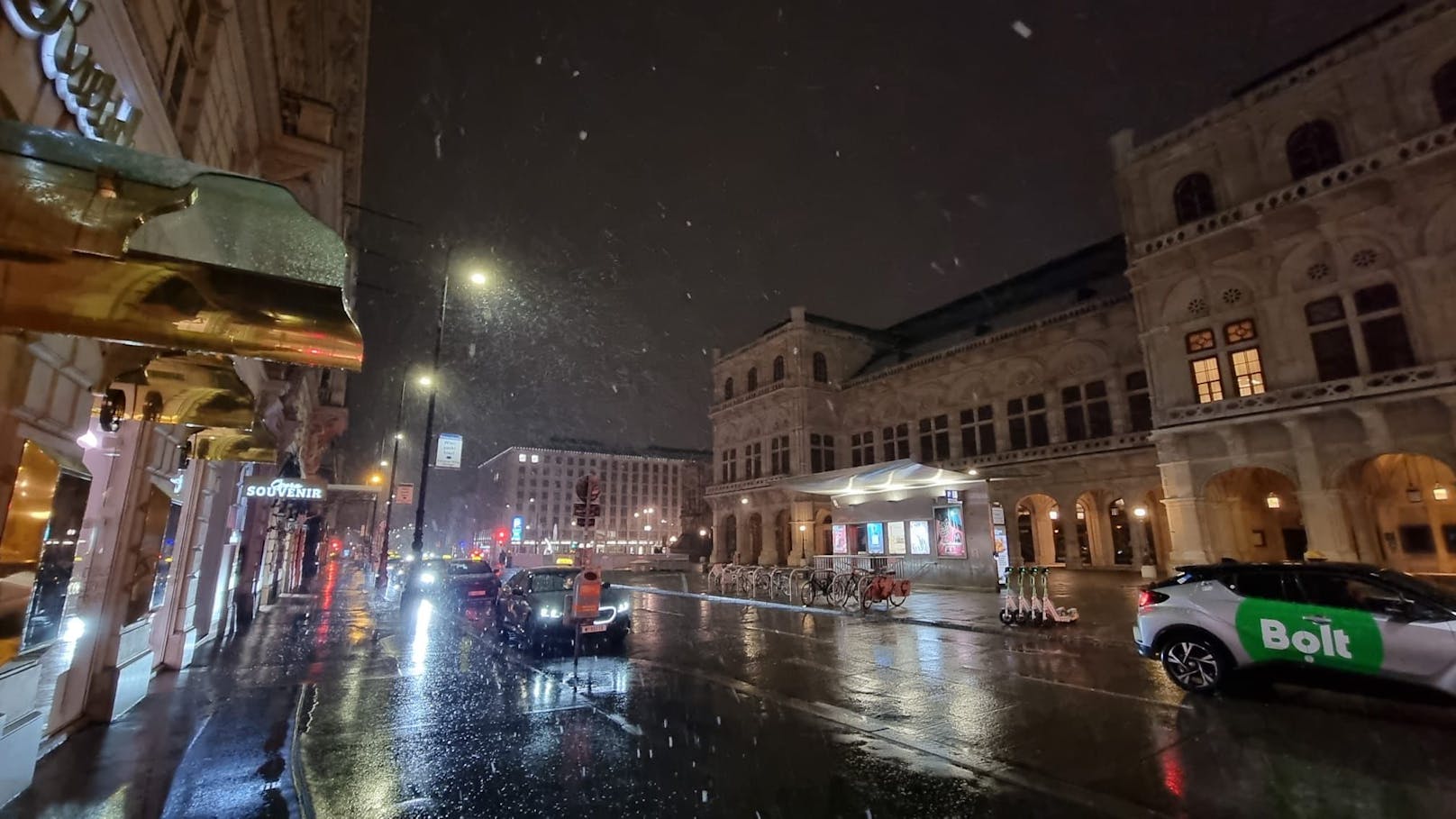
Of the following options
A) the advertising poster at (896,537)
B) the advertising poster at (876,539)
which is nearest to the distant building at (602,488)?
the advertising poster at (876,539)

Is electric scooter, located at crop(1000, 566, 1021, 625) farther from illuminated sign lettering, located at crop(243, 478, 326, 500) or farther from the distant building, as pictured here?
the distant building

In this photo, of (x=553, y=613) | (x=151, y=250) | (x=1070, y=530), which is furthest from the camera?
(x=1070, y=530)

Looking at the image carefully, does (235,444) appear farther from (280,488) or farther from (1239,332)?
(1239,332)

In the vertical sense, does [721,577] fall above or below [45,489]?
below

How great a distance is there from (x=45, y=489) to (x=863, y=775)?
7107 mm

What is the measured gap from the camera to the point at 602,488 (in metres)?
128

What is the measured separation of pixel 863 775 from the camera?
215 inches

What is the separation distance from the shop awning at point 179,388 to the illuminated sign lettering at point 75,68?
6.76 ft

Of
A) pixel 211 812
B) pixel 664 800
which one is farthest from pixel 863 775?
pixel 211 812

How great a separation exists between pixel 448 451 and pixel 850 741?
→ 2055 cm

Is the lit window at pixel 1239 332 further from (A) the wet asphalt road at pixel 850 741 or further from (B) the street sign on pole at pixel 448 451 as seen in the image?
(B) the street sign on pole at pixel 448 451

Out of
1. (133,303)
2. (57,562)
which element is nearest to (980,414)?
(57,562)

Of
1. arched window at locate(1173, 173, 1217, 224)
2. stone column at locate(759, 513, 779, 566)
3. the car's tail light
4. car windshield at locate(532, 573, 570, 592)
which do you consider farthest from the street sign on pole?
arched window at locate(1173, 173, 1217, 224)

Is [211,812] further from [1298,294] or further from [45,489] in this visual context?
[1298,294]
